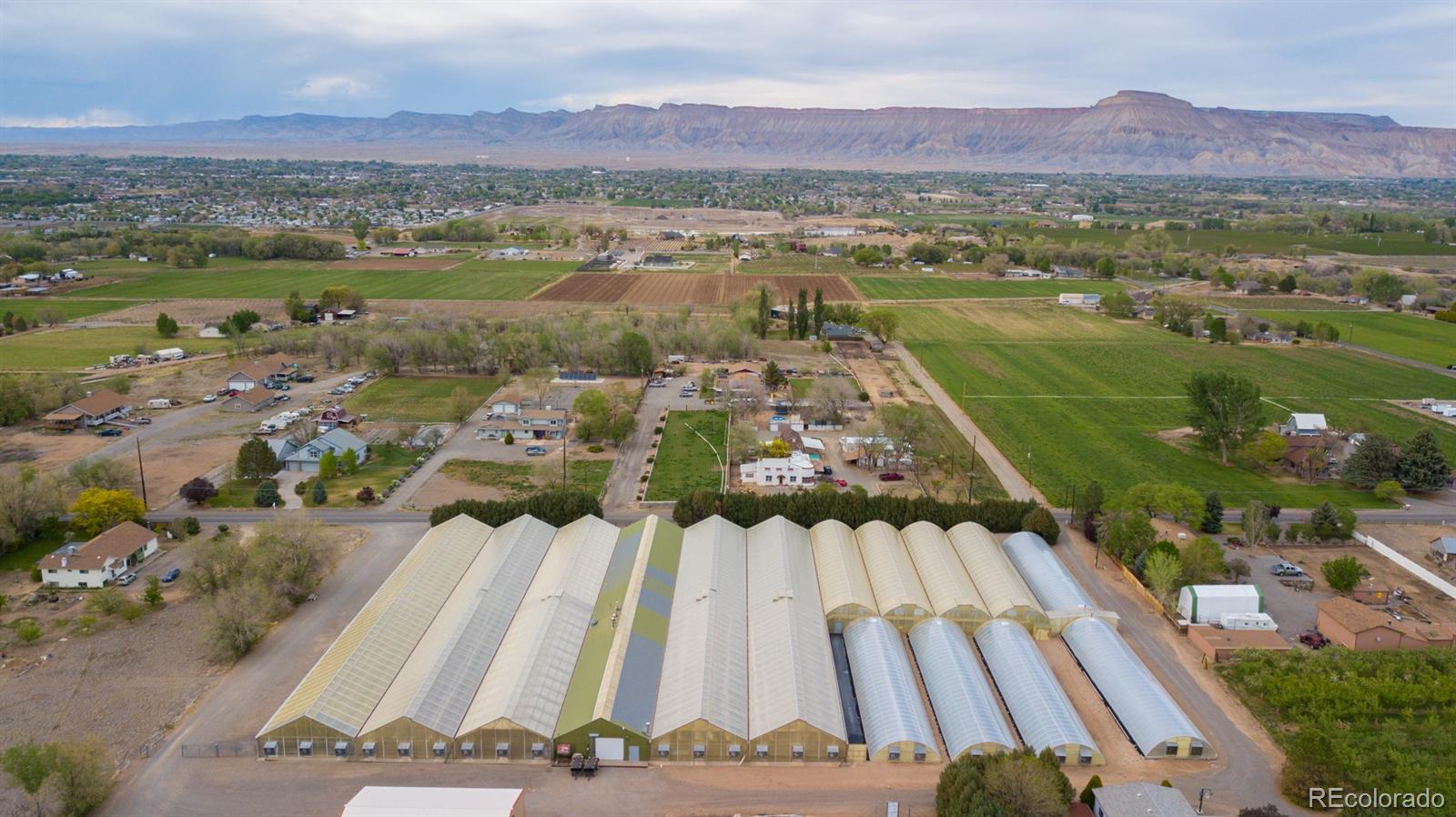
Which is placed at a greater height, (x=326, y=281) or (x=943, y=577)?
(x=326, y=281)

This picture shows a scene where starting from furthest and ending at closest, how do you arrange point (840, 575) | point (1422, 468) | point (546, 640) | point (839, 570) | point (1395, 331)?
point (1395, 331), point (1422, 468), point (839, 570), point (840, 575), point (546, 640)

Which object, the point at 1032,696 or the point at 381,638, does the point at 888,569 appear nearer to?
the point at 1032,696

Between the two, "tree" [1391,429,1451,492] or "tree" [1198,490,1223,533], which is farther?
"tree" [1391,429,1451,492]

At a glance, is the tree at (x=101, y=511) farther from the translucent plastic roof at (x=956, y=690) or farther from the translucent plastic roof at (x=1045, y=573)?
the translucent plastic roof at (x=1045, y=573)

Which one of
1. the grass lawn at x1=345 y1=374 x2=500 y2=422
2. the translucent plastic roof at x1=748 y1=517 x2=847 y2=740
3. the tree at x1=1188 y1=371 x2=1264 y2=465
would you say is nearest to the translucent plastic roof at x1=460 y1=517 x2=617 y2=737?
the translucent plastic roof at x1=748 y1=517 x2=847 y2=740

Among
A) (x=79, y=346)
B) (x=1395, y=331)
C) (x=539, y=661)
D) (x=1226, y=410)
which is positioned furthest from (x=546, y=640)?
(x=1395, y=331)

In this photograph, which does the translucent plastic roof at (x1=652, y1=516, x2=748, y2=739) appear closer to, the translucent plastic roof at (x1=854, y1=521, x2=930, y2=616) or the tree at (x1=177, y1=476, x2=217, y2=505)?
the translucent plastic roof at (x1=854, y1=521, x2=930, y2=616)
